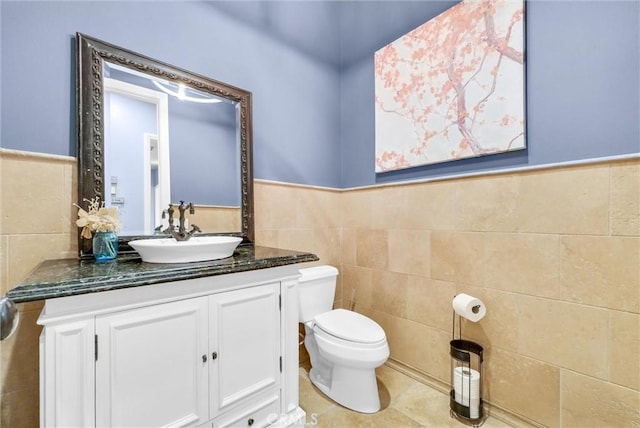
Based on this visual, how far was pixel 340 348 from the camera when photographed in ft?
5.06

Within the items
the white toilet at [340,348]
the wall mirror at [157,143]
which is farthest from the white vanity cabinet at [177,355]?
the wall mirror at [157,143]

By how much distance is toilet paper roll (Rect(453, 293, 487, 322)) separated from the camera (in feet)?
4.90

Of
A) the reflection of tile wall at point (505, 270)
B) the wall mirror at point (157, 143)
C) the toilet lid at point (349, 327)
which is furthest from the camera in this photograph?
the toilet lid at point (349, 327)

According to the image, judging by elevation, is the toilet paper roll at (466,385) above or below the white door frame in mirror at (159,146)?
below

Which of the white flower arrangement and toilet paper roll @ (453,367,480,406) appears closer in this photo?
the white flower arrangement

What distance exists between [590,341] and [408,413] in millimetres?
958

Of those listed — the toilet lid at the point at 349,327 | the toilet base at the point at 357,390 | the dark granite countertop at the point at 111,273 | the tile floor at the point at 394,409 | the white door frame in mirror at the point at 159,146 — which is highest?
the white door frame in mirror at the point at 159,146

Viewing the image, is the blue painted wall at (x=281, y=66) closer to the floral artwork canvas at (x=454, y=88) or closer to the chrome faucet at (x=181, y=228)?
the floral artwork canvas at (x=454, y=88)

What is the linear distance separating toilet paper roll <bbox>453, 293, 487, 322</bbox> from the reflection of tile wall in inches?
3.1

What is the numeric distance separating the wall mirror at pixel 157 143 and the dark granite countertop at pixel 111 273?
0.66 feet

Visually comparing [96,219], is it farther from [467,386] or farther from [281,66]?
[467,386]

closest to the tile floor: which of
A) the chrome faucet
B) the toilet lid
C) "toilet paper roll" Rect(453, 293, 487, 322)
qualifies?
the toilet lid

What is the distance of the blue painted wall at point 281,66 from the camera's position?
1.17 m

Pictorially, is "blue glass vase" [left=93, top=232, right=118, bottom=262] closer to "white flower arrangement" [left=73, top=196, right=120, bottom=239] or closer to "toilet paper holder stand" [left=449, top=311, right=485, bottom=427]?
"white flower arrangement" [left=73, top=196, right=120, bottom=239]
